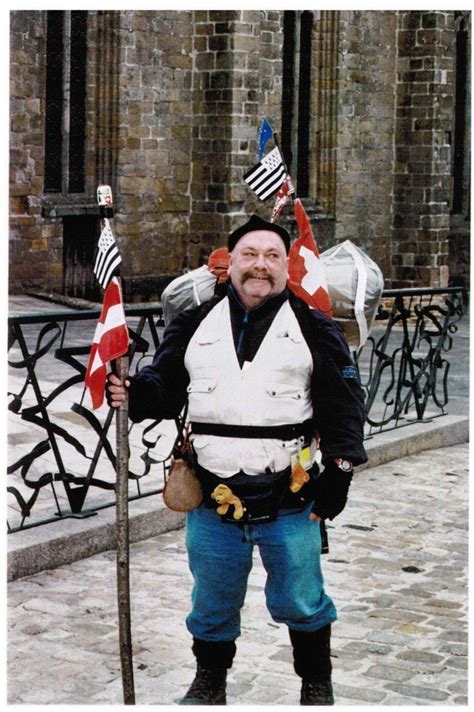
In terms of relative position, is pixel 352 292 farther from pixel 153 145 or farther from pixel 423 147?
pixel 423 147

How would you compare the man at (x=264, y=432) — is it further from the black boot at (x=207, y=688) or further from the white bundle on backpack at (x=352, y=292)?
the white bundle on backpack at (x=352, y=292)

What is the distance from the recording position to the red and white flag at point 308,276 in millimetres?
4973

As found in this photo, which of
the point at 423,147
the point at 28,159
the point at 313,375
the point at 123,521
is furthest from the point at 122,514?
the point at 423,147

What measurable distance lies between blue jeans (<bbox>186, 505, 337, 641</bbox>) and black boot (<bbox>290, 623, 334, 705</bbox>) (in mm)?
43

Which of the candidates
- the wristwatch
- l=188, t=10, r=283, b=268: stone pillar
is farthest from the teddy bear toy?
l=188, t=10, r=283, b=268: stone pillar

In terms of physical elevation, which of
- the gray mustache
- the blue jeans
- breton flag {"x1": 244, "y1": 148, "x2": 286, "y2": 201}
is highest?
breton flag {"x1": 244, "y1": 148, "x2": 286, "y2": 201}

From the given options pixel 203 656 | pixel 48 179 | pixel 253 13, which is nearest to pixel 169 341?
pixel 203 656

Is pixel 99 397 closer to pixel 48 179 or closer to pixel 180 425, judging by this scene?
pixel 180 425

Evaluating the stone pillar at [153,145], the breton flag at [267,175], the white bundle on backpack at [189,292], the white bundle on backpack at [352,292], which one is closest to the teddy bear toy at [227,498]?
the white bundle on backpack at [189,292]

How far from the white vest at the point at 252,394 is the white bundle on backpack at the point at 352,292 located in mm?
640

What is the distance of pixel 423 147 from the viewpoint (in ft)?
75.4

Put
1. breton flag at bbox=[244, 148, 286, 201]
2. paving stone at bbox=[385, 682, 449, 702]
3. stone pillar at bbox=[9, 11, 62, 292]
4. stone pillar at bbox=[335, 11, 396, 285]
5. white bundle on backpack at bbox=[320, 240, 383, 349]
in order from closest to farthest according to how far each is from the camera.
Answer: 1. breton flag at bbox=[244, 148, 286, 201]
2. white bundle on backpack at bbox=[320, 240, 383, 349]
3. paving stone at bbox=[385, 682, 449, 702]
4. stone pillar at bbox=[9, 11, 62, 292]
5. stone pillar at bbox=[335, 11, 396, 285]

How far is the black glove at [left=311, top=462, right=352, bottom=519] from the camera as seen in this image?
15.1 ft

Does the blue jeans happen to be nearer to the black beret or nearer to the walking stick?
the walking stick
